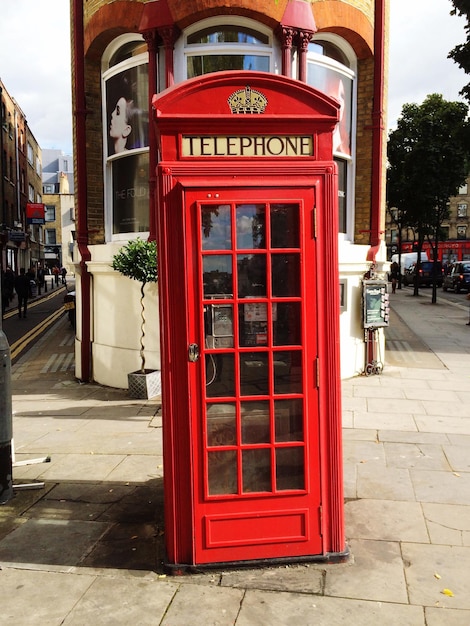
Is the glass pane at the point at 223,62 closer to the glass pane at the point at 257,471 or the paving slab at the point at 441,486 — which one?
the paving slab at the point at 441,486

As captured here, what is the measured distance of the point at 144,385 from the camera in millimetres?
8438

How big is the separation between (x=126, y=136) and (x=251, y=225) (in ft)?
20.9

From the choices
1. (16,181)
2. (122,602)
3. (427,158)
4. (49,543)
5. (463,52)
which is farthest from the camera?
(16,181)

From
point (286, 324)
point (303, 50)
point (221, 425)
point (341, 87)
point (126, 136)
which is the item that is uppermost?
point (303, 50)

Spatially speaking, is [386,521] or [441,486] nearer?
[386,521]

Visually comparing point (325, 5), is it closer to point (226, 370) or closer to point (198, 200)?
point (198, 200)

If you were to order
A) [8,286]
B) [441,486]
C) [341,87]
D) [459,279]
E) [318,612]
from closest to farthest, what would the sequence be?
[318,612] → [441,486] → [341,87] → [8,286] → [459,279]

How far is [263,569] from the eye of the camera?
363 centimetres

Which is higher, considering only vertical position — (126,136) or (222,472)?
(126,136)

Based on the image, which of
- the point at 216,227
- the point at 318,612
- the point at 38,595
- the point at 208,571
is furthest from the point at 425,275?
the point at 38,595

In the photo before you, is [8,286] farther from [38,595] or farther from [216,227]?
[216,227]

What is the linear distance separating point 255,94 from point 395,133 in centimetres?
2720

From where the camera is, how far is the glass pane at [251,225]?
11.5 feet

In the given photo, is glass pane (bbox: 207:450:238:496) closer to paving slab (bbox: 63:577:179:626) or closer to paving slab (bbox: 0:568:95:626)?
paving slab (bbox: 63:577:179:626)
